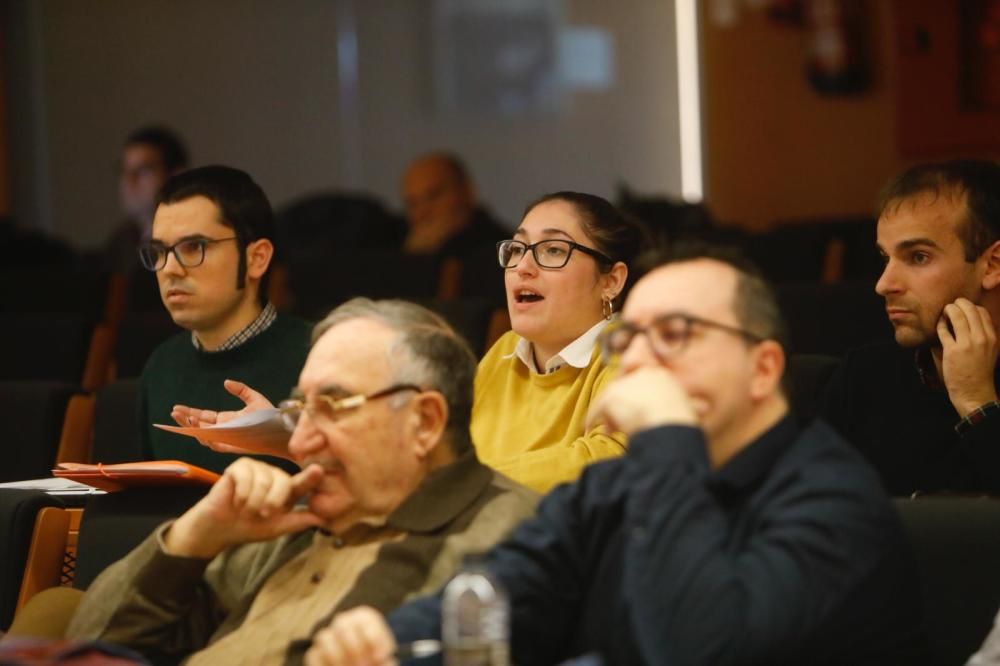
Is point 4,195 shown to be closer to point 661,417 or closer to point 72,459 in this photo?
point 72,459

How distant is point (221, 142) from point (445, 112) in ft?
4.46

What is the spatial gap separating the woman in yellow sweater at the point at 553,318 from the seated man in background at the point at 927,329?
0.51 m

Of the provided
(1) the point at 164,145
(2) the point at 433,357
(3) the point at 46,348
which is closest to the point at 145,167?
(1) the point at 164,145

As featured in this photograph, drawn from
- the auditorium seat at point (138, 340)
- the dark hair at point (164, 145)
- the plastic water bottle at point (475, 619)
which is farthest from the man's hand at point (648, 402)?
the dark hair at point (164, 145)

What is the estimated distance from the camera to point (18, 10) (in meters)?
10.0

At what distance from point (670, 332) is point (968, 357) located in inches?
46.7

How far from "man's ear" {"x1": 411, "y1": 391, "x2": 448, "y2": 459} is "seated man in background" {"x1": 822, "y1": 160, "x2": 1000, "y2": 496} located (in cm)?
117

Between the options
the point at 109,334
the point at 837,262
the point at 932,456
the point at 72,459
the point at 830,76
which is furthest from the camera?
the point at 830,76

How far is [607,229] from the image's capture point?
3.48 m

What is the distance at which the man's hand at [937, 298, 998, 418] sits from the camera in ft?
10.3

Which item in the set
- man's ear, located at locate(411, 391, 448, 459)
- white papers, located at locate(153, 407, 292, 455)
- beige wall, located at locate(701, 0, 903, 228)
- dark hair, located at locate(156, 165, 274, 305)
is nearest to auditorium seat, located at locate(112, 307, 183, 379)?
dark hair, located at locate(156, 165, 274, 305)

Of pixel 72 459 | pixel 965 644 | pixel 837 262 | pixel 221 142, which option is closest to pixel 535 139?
pixel 221 142

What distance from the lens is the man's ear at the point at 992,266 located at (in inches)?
131

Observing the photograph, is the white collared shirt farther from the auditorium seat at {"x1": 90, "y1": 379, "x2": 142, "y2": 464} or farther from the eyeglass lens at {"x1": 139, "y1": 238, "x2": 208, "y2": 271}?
the auditorium seat at {"x1": 90, "y1": 379, "x2": 142, "y2": 464}
